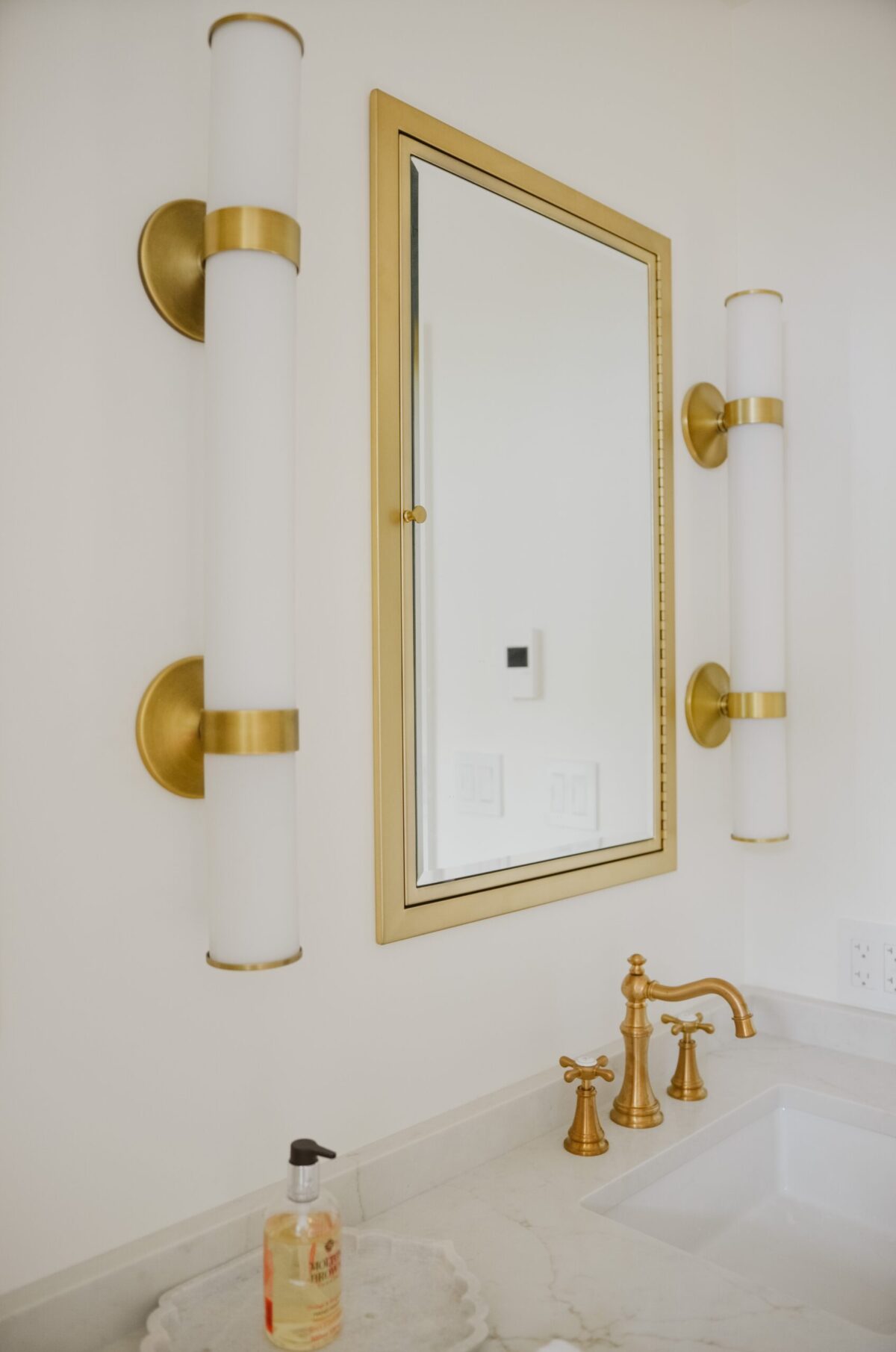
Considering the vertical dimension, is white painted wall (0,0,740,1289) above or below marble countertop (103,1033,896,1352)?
above

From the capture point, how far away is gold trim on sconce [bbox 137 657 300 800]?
2.51 feet

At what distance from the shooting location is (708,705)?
1.49 meters

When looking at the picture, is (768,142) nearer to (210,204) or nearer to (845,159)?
(845,159)

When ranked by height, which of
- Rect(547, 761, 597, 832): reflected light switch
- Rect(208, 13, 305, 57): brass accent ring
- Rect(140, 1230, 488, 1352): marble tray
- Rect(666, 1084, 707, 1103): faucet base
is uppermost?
Rect(208, 13, 305, 57): brass accent ring

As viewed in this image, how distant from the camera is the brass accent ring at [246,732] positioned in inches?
30.0

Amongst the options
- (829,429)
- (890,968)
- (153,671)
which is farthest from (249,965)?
(829,429)

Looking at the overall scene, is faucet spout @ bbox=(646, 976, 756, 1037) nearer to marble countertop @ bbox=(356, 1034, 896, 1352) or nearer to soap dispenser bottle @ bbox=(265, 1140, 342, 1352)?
marble countertop @ bbox=(356, 1034, 896, 1352)

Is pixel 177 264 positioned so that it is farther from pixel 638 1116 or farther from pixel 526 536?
pixel 638 1116

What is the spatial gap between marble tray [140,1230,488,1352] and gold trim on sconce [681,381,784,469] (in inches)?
43.3

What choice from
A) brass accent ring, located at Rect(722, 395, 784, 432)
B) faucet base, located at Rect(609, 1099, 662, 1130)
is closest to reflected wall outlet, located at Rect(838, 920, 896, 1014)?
faucet base, located at Rect(609, 1099, 662, 1130)

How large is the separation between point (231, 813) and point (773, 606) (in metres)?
0.92

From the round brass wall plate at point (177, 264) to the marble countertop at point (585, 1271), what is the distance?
2.73 feet

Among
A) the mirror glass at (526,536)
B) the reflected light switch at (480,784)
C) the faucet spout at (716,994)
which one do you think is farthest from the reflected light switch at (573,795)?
the faucet spout at (716,994)

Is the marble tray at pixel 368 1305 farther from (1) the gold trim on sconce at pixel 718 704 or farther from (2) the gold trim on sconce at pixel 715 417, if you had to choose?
(2) the gold trim on sconce at pixel 715 417
